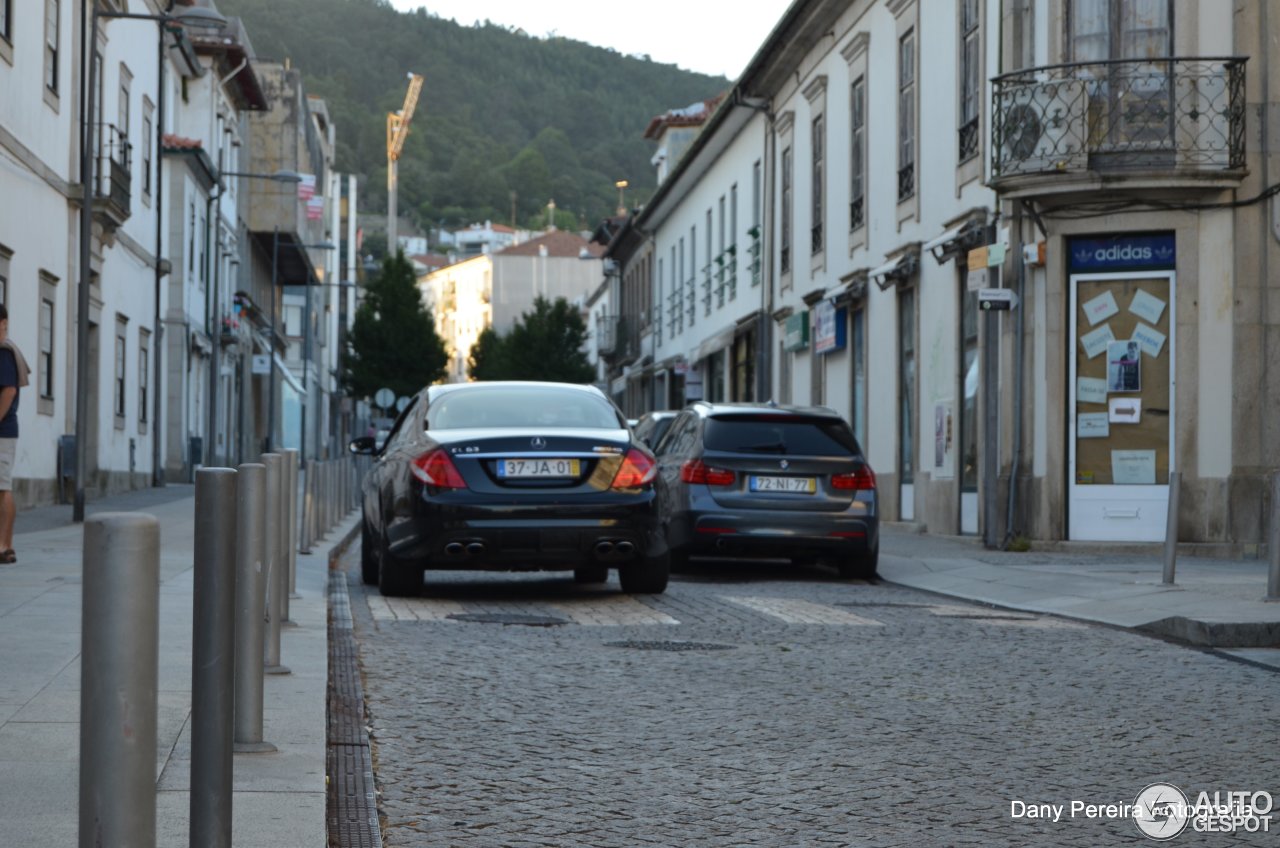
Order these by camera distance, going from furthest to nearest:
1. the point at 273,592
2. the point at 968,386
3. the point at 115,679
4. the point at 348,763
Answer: the point at 968,386, the point at 273,592, the point at 348,763, the point at 115,679

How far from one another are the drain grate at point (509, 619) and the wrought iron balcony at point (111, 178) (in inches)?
739

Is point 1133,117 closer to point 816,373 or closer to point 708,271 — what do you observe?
point 816,373

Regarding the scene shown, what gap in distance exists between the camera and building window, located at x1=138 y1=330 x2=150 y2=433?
121 feet

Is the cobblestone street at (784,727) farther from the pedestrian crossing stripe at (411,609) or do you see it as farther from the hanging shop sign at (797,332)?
the hanging shop sign at (797,332)

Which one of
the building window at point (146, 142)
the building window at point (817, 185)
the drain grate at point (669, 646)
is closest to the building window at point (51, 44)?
the building window at point (146, 142)

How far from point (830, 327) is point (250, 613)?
26268 mm

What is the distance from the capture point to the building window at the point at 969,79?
76.8 ft

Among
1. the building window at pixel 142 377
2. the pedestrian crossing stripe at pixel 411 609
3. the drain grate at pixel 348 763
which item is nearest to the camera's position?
the drain grate at pixel 348 763

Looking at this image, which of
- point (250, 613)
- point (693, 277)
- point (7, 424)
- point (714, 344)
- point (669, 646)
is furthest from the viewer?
A: point (693, 277)

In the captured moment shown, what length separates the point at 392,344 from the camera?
95562 mm

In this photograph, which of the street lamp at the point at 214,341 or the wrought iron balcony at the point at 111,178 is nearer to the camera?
the wrought iron balcony at the point at 111,178

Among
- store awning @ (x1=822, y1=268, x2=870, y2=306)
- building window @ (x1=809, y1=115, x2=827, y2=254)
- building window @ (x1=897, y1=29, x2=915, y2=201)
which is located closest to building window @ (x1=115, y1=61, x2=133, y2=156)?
building window @ (x1=809, y1=115, x2=827, y2=254)

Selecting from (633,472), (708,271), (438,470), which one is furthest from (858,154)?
(438,470)

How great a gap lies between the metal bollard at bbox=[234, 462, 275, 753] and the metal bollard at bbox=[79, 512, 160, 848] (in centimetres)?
284
